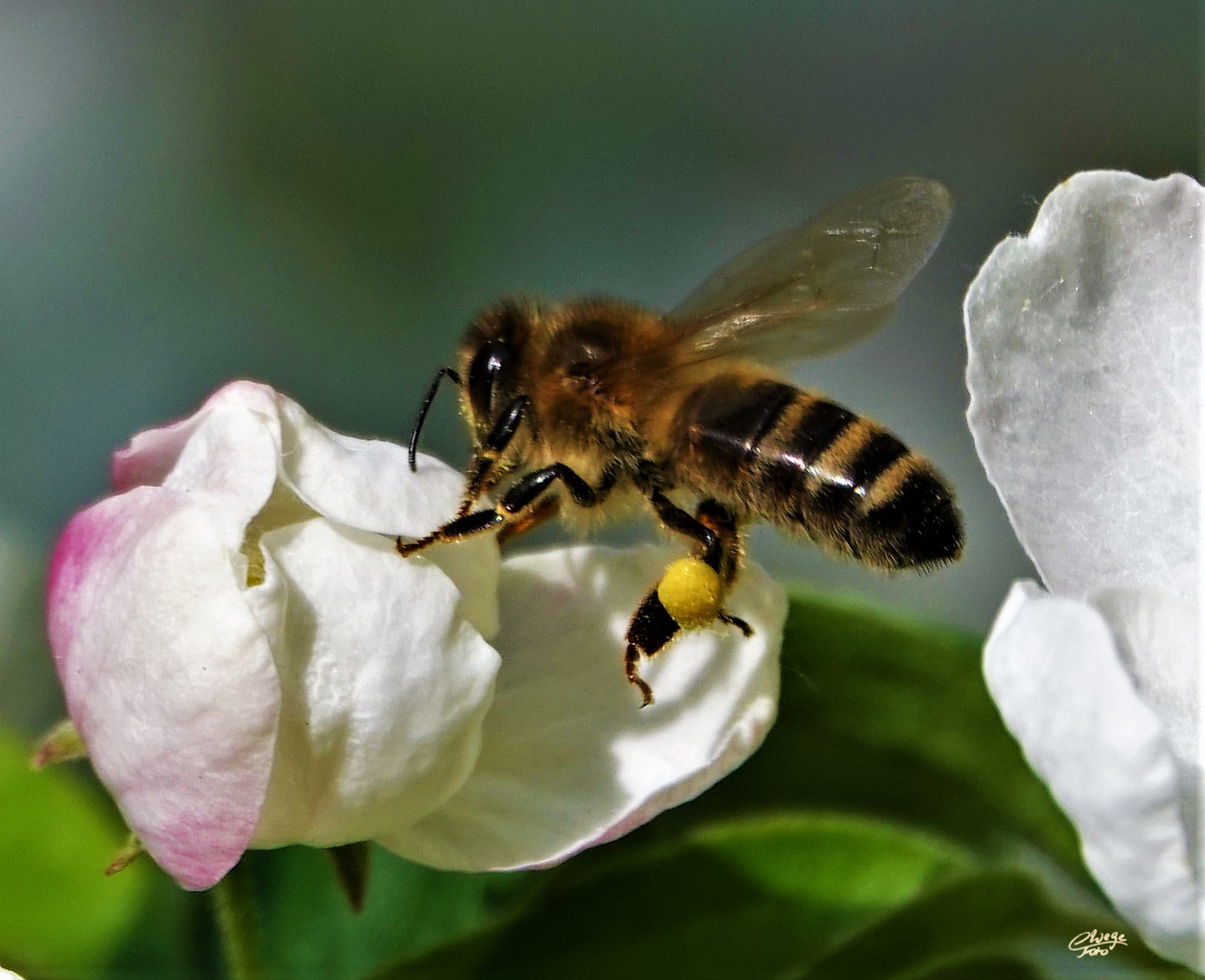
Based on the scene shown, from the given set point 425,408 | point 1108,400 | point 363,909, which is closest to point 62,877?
point 363,909

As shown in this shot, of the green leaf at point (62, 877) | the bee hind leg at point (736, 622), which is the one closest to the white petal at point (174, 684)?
the bee hind leg at point (736, 622)

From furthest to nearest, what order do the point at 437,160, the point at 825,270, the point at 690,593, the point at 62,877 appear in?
the point at 437,160, the point at 62,877, the point at 825,270, the point at 690,593

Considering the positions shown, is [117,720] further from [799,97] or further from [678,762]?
[799,97]

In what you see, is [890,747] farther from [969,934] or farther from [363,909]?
[363,909]

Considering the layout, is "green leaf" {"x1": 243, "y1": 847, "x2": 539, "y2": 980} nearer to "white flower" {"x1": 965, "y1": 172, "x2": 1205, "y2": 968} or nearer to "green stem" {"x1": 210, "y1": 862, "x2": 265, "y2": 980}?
"green stem" {"x1": 210, "y1": 862, "x2": 265, "y2": 980}

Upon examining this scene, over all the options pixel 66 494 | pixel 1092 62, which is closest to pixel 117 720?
pixel 66 494

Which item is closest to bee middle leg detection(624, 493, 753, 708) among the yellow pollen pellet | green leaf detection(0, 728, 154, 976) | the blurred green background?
the yellow pollen pellet
